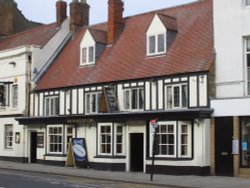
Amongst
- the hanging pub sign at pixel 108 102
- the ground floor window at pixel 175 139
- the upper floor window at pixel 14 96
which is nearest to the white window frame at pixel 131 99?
the hanging pub sign at pixel 108 102

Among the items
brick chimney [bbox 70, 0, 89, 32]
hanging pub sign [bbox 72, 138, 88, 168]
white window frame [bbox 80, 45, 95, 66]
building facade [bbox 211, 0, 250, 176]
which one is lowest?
hanging pub sign [bbox 72, 138, 88, 168]

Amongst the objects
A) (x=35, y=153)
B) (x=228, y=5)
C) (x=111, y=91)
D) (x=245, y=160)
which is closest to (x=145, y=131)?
(x=111, y=91)

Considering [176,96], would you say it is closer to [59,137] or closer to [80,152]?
[80,152]

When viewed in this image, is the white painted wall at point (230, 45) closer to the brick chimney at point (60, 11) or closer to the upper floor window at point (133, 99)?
the upper floor window at point (133, 99)

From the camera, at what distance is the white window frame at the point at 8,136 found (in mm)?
39969

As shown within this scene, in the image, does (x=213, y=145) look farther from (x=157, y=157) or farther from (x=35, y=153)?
(x=35, y=153)

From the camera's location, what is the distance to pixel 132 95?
31.0 m

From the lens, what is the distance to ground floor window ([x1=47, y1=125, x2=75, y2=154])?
115 ft

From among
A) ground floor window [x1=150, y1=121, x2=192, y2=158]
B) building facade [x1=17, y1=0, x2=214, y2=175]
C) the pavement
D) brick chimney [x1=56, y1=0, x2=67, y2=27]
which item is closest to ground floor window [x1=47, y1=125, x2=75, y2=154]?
building facade [x1=17, y1=0, x2=214, y2=175]

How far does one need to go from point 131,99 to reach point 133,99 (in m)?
0.14

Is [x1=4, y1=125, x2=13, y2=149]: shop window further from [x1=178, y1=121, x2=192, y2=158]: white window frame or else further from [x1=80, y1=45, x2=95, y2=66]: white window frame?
[x1=178, y1=121, x2=192, y2=158]: white window frame

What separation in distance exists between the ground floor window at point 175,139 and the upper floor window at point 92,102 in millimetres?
5545

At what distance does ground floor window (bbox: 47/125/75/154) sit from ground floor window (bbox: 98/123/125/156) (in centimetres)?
297

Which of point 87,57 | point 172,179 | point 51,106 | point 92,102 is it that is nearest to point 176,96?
point 172,179
